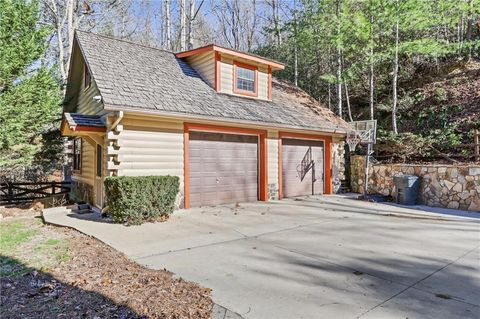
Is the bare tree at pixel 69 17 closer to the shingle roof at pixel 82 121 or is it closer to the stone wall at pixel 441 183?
the shingle roof at pixel 82 121

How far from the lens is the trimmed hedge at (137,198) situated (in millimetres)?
6766

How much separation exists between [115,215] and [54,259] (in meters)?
2.23

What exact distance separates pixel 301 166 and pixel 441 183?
4.47 m

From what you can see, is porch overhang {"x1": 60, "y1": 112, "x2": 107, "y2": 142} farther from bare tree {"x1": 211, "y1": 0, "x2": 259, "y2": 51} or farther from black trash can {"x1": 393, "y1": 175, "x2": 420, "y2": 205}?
bare tree {"x1": 211, "y1": 0, "x2": 259, "y2": 51}

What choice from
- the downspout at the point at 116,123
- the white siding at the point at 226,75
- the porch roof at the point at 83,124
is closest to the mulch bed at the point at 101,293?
the downspout at the point at 116,123

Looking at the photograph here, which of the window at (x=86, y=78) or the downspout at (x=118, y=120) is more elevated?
the window at (x=86, y=78)

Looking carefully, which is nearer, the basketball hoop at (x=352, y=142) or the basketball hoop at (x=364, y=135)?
the basketball hoop at (x=364, y=135)

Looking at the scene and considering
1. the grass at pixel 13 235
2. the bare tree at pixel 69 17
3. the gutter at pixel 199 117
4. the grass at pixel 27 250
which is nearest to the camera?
the grass at pixel 27 250

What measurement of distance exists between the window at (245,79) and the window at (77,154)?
18.6 ft

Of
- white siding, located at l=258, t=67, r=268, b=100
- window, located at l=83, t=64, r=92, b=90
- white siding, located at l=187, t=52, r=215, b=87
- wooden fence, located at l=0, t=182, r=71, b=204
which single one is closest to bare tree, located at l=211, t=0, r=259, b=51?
white siding, located at l=258, t=67, r=268, b=100

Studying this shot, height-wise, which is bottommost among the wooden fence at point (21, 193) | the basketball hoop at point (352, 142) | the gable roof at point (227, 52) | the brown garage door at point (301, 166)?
the wooden fence at point (21, 193)

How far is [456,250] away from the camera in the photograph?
5.16m

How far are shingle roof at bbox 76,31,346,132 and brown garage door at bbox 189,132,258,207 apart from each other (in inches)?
33.8

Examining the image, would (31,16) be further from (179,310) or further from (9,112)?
(179,310)
